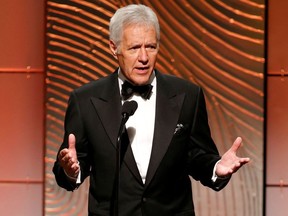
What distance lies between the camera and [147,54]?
248 centimetres

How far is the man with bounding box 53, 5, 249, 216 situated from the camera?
248 cm

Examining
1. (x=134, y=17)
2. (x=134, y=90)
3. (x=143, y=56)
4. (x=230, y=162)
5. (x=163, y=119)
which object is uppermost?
(x=134, y=17)

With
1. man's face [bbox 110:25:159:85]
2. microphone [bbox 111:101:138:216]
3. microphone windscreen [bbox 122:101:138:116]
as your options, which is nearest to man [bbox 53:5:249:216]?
man's face [bbox 110:25:159:85]

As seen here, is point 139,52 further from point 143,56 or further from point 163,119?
point 163,119

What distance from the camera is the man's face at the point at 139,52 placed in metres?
2.49

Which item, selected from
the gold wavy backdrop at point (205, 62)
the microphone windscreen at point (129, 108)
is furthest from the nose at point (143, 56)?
the gold wavy backdrop at point (205, 62)

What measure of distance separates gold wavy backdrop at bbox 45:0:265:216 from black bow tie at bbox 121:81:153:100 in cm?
137

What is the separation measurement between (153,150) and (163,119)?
0.13m

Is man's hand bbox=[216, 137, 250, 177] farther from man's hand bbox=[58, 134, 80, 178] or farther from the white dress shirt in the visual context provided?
man's hand bbox=[58, 134, 80, 178]

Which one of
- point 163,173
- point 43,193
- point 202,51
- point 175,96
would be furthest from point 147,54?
point 43,193

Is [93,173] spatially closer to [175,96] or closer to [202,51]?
[175,96]

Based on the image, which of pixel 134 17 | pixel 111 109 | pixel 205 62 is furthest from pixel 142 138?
pixel 205 62

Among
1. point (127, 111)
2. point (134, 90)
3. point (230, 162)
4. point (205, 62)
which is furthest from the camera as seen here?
point (205, 62)

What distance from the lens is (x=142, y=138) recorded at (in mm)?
2564
